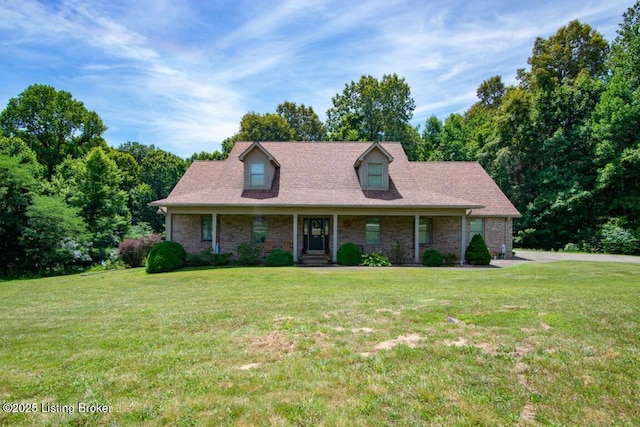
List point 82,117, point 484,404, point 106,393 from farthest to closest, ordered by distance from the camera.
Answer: point 82,117 → point 106,393 → point 484,404

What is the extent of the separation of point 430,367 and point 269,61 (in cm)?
1522

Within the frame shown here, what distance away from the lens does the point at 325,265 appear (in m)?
18.0

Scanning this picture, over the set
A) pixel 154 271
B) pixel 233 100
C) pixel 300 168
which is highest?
pixel 233 100

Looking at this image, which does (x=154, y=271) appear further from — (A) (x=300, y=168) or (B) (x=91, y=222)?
(B) (x=91, y=222)

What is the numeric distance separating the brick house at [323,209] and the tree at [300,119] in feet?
109

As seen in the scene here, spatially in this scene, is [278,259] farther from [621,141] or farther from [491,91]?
[491,91]

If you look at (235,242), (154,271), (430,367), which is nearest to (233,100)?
(235,242)

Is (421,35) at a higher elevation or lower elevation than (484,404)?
higher

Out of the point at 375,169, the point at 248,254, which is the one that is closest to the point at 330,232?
the point at 375,169

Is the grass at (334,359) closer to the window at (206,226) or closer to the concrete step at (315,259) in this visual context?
the concrete step at (315,259)

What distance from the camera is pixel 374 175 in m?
20.3

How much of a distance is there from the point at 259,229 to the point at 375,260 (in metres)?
6.64

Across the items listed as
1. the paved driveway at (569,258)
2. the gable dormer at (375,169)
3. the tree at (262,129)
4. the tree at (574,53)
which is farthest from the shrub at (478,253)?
the tree at (262,129)

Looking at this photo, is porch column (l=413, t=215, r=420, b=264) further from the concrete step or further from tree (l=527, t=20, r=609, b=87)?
tree (l=527, t=20, r=609, b=87)
